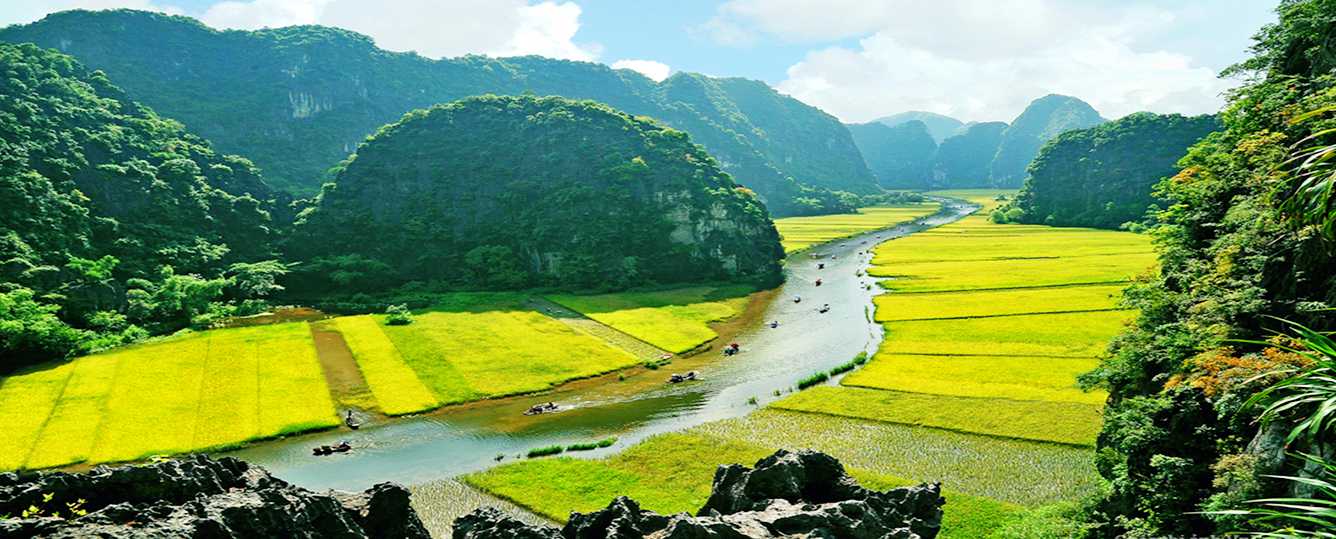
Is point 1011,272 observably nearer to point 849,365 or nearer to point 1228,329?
point 849,365

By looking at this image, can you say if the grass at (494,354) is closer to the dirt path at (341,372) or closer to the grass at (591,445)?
the dirt path at (341,372)

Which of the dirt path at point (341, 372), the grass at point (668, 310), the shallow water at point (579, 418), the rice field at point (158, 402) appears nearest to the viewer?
the shallow water at point (579, 418)

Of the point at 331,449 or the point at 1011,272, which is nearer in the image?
the point at 331,449

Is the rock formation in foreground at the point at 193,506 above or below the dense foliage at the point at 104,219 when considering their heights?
below

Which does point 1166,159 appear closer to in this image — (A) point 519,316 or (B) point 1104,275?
(B) point 1104,275

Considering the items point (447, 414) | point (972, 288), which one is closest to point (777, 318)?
point (972, 288)

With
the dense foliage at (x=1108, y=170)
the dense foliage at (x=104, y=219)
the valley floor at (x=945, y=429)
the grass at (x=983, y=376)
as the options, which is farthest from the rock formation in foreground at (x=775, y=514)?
the dense foliage at (x=1108, y=170)

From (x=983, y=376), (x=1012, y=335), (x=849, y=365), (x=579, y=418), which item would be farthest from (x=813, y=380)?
(x=1012, y=335)

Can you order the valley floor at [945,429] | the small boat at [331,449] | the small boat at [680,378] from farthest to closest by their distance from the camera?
1. the small boat at [680,378]
2. the small boat at [331,449]
3. the valley floor at [945,429]
